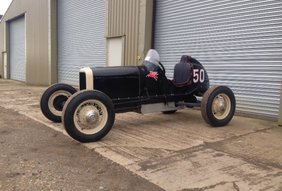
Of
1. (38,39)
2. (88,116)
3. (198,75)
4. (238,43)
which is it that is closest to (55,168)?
(88,116)

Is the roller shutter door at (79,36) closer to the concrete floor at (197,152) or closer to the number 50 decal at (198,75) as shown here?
the number 50 decal at (198,75)

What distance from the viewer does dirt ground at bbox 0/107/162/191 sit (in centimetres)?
385

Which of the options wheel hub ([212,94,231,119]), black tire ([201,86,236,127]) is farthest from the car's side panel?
wheel hub ([212,94,231,119])

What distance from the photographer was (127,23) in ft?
39.9

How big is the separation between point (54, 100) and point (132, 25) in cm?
547

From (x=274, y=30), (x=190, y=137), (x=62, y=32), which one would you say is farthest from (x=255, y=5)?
(x=62, y=32)

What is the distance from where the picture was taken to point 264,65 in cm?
771

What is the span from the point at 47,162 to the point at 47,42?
15327 mm

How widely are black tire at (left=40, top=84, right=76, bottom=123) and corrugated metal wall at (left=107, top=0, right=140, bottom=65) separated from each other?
476 cm


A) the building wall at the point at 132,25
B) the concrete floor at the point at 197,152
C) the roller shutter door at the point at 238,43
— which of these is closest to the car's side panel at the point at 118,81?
the concrete floor at the point at 197,152

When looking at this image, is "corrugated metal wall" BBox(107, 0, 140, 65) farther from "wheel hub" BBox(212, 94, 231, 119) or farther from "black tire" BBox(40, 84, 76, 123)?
"wheel hub" BBox(212, 94, 231, 119)

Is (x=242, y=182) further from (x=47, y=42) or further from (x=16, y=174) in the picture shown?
(x=47, y=42)

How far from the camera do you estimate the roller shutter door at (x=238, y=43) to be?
756 cm

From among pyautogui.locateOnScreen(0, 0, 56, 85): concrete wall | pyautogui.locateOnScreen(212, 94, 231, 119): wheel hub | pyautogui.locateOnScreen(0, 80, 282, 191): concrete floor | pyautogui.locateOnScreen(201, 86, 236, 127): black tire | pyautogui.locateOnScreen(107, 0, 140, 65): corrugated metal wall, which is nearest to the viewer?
pyautogui.locateOnScreen(0, 80, 282, 191): concrete floor
